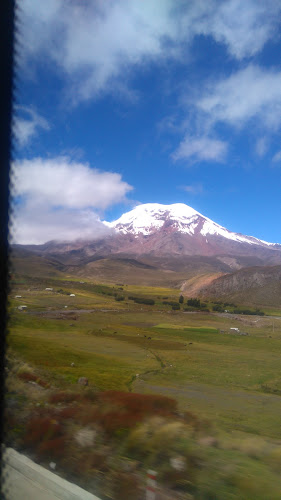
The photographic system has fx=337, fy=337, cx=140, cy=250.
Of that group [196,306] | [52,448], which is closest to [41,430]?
[52,448]

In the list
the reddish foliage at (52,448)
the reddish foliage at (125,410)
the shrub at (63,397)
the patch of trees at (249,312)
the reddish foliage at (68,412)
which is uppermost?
the reddish foliage at (125,410)

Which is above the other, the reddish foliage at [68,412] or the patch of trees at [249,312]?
the reddish foliage at [68,412]

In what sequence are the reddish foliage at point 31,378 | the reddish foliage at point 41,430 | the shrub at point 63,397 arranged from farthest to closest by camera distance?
the reddish foliage at point 31,378, the shrub at point 63,397, the reddish foliage at point 41,430

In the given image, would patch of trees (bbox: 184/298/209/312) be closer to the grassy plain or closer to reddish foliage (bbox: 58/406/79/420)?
the grassy plain

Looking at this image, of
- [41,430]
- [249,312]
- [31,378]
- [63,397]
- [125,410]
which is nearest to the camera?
[41,430]

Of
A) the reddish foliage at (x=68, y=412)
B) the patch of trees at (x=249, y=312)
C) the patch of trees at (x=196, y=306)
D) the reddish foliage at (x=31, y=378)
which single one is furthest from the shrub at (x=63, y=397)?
the patch of trees at (x=196, y=306)

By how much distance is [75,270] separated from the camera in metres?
180

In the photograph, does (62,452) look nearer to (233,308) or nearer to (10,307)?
(10,307)

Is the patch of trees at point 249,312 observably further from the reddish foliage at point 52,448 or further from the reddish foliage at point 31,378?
the reddish foliage at point 52,448

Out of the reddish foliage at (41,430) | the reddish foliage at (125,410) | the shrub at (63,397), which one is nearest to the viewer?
the reddish foliage at (41,430)

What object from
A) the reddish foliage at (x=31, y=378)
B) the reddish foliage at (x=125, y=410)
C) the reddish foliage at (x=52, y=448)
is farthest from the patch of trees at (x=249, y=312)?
the reddish foliage at (x=52, y=448)

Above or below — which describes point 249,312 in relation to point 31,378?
below

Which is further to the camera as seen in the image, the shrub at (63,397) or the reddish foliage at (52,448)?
the shrub at (63,397)

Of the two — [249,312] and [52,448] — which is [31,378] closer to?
[52,448]
